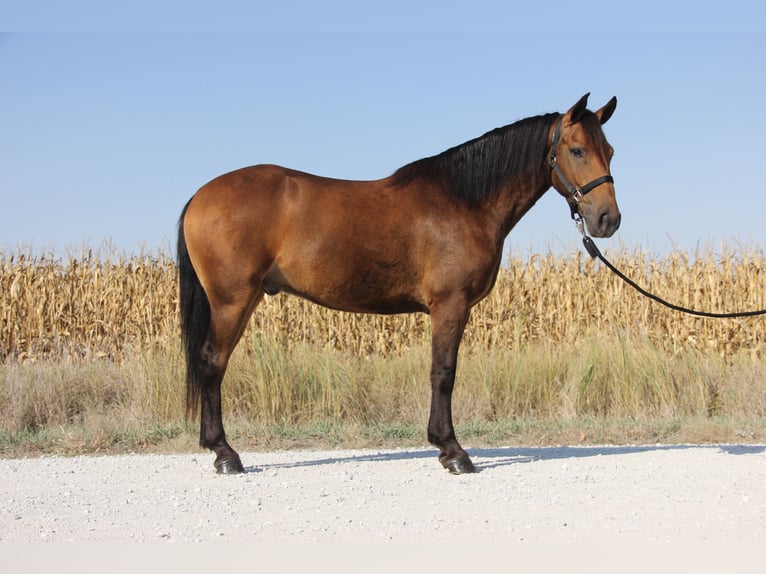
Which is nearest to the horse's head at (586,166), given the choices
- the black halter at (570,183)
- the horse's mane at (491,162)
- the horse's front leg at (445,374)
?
the black halter at (570,183)

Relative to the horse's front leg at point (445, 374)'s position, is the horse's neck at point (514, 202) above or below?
above

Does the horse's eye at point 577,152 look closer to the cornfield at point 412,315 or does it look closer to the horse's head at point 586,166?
the horse's head at point 586,166

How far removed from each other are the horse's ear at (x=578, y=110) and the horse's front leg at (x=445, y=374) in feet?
5.77

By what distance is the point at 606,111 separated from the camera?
657 centimetres

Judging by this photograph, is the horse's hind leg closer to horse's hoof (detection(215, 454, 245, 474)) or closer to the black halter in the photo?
horse's hoof (detection(215, 454, 245, 474))

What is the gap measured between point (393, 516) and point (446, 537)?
0.58 meters

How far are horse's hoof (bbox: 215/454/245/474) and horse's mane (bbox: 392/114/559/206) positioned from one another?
2637mm

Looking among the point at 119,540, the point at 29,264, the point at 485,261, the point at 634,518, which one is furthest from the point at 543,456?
the point at 29,264

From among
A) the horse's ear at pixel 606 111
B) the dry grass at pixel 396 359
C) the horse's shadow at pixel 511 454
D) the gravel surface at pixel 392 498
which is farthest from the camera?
the dry grass at pixel 396 359

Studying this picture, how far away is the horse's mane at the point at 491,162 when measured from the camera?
659 centimetres

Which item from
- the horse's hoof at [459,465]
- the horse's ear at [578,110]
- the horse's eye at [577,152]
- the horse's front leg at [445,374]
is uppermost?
the horse's ear at [578,110]

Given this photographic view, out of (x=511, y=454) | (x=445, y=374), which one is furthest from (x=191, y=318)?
(x=511, y=454)

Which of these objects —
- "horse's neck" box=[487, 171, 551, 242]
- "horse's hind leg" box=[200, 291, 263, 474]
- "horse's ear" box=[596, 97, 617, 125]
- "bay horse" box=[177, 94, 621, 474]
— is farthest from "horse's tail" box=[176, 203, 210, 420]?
"horse's ear" box=[596, 97, 617, 125]

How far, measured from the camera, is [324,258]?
20.7 ft
